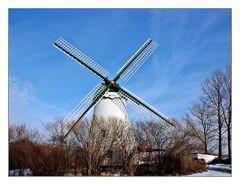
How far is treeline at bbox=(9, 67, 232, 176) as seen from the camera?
11.6 metres

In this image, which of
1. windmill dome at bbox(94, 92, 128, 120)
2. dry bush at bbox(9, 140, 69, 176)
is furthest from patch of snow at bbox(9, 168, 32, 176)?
windmill dome at bbox(94, 92, 128, 120)

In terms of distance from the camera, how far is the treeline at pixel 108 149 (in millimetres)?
11578

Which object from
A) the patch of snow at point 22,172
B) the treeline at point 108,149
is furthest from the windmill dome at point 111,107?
the patch of snow at point 22,172

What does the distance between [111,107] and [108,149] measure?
5.69 ft

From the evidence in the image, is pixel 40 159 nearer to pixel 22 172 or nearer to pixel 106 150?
pixel 22 172

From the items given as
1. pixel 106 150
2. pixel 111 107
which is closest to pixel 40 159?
pixel 106 150

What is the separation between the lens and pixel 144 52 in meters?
14.1

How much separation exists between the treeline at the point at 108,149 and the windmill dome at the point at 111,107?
1.08ft

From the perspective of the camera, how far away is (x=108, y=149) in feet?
40.0

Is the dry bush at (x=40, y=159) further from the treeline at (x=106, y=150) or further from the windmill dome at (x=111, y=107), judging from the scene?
the windmill dome at (x=111, y=107)
